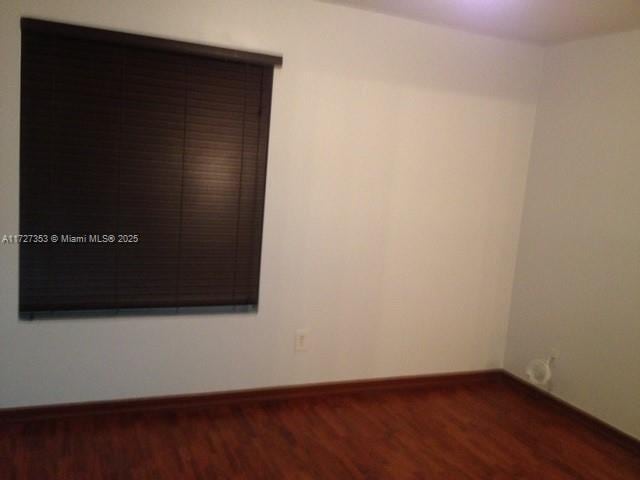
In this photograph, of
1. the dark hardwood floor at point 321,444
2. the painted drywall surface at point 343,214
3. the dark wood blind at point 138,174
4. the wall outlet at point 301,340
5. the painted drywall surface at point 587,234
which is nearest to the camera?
the dark hardwood floor at point 321,444

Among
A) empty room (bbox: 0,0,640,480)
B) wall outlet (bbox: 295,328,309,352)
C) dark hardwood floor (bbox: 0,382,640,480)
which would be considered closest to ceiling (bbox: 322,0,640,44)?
empty room (bbox: 0,0,640,480)

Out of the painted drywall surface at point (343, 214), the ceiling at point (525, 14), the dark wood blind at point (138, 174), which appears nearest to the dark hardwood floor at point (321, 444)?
the painted drywall surface at point (343, 214)

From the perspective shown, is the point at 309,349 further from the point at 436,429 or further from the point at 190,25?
the point at 190,25

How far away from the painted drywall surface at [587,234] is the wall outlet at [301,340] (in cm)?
155

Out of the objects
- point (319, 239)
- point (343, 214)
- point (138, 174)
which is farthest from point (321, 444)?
point (138, 174)

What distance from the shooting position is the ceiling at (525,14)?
247 centimetres

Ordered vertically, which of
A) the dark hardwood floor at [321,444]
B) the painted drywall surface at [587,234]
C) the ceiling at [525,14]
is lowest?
the dark hardwood floor at [321,444]

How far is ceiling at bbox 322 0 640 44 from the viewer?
2471 millimetres

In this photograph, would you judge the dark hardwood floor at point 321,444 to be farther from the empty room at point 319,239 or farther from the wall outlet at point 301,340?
the wall outlet at point 301,340

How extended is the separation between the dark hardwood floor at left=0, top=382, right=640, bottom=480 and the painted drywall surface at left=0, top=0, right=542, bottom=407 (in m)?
0.18

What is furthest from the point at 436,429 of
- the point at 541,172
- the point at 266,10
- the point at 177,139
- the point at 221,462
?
the point at 266,10

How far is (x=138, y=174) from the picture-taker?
8.27 feet

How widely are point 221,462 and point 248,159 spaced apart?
1.54 metres

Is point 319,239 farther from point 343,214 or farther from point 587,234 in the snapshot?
point 587,234
